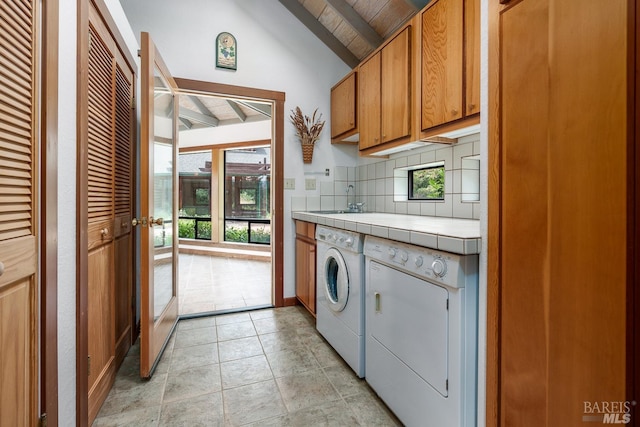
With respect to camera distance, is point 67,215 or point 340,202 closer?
point 67,215

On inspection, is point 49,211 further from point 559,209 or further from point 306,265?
point 306,265

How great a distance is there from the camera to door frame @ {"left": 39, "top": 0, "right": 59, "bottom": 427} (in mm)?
915

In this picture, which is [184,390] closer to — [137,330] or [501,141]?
[137,330]

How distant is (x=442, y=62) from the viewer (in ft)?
5.29

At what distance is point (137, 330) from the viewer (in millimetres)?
2189

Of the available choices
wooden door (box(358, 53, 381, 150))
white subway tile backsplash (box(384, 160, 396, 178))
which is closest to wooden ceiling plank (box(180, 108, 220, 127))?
wooden door (box(358, 53, 381, 150))

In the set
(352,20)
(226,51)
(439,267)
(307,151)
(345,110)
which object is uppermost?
(352,20)

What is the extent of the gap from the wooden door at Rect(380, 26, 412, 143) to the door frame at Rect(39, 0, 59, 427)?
5.72 feet

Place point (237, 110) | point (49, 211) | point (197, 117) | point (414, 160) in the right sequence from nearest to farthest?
point (49, 211) → point (414, 160) → point (237, 110) → point (197, 117)

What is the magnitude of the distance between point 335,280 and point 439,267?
1.04m

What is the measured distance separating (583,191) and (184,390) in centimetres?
193

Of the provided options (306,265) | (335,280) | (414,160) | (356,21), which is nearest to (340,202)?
(306,265)

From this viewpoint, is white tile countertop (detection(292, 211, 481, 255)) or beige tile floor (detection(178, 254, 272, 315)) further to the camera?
beige tile floor (detection(178, 254, 272, 315))

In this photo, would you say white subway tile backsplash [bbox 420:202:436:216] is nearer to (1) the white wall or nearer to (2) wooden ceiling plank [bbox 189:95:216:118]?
(1) the white wall
